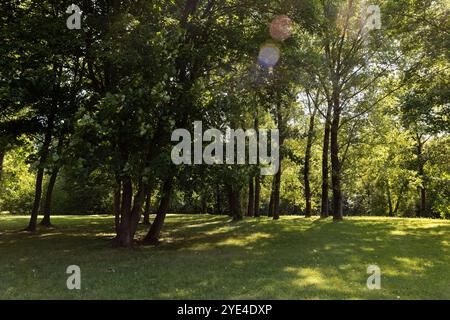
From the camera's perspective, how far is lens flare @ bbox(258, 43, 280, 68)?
1950 cm

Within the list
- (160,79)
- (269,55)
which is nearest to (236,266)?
(160,79)

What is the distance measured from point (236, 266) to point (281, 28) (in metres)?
11.5

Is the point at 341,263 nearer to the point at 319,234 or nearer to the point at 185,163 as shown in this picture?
the point at 185,163

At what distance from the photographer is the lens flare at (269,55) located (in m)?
19.5

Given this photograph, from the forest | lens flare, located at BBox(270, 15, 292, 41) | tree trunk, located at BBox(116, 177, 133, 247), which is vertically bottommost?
tree trunk, located at BBox(116, 177, 133, 247)

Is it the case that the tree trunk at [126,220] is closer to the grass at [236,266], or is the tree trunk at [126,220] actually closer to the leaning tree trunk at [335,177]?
the grass at [236,266]

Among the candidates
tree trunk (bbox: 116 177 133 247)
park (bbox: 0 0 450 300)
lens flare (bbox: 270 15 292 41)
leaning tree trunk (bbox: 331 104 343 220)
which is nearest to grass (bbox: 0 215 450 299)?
park (bbox: 0 0 450 300)

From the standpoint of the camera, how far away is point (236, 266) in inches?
539

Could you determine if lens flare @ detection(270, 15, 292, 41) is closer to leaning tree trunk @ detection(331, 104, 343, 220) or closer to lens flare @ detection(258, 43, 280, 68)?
lens flare @ detection(258, 43, 280, 68)

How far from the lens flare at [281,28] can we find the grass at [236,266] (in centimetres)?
965

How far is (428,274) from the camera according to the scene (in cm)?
1248

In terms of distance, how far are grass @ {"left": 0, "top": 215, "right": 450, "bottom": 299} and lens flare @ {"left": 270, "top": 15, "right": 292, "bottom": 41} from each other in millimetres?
9648
